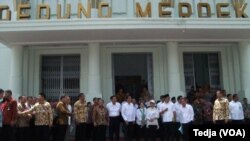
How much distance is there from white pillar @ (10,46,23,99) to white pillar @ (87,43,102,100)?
8.73 feet

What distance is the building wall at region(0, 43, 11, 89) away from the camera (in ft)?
46.4

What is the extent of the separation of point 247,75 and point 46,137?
26.6 feet

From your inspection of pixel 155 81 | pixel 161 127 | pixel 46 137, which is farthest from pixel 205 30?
pixel 46 137

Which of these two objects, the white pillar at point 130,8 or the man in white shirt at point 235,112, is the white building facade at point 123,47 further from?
the man in white shirt at point 235,112

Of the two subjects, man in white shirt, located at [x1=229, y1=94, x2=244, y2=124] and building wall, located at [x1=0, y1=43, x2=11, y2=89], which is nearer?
man in white shirt, located at [x1=229, y1=94, x2=244, y2=124]

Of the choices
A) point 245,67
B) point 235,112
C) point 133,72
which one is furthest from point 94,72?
point 245,67

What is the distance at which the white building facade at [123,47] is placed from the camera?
40.4 feet

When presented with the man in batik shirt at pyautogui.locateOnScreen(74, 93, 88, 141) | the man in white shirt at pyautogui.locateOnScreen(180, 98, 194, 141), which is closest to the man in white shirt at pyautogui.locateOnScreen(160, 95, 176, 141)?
the man in white shirt at pyautogui.locateOnScreen(180, 98, 194, 141)

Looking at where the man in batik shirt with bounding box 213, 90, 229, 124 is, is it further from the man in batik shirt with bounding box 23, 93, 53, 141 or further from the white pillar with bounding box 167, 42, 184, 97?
the man in batik shirt with bounding box 23, 93, 53, 141

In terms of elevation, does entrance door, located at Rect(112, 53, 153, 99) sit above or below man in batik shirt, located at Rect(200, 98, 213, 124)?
above

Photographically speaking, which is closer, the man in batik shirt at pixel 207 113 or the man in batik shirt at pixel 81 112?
the man in batik shirt at pixel 81 112

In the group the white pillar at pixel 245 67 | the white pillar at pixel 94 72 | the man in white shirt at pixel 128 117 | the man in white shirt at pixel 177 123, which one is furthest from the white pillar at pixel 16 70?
the white pillar at pixel 245 67

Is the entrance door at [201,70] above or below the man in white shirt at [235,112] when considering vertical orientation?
above

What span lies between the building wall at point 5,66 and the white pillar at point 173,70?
617cm
